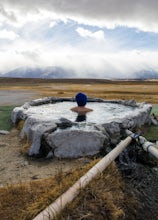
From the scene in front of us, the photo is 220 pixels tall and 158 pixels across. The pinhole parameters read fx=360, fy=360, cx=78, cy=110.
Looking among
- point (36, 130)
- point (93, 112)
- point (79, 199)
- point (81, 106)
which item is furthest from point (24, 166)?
point (81, 106)

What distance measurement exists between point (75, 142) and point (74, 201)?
351 cm

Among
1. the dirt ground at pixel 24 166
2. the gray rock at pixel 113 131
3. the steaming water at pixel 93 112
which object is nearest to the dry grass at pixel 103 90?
the steaming water at pixel 93 112

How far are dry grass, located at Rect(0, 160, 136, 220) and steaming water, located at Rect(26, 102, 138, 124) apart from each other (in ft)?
15.9

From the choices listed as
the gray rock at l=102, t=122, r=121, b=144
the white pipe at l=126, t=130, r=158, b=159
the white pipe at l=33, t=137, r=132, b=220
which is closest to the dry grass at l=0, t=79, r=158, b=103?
the gray rock at l=102, t=122, r=121, b=144

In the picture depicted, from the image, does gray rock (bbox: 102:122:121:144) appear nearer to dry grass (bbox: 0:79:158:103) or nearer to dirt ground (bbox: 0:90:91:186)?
dirt ground (bbox: 0:90:91:186)

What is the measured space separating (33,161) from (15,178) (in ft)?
3.98

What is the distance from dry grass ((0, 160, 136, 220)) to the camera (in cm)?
463

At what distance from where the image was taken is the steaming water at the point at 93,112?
11039 mm

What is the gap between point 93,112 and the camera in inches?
493

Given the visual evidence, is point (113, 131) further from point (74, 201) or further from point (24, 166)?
point (74, 201)

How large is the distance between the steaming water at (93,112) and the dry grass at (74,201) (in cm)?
484

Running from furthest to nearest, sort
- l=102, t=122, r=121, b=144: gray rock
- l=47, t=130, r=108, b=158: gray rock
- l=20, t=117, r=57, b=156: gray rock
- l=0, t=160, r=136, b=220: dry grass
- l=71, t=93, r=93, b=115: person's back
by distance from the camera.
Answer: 1. l=71, t=93, r=93, b=115: person's back
2. l=102, t=122, r=121, b=144: gray rock
3. l=20, t=117, r=57, b=156: gray rock
4. l=47, t=130, r=108, b=158: gray rock
5. l=0, t=160, r=136, b=220: dry grass

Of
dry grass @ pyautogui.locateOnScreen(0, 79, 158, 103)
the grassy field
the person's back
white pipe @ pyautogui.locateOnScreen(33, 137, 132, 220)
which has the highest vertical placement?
the person's back

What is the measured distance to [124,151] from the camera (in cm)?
789
